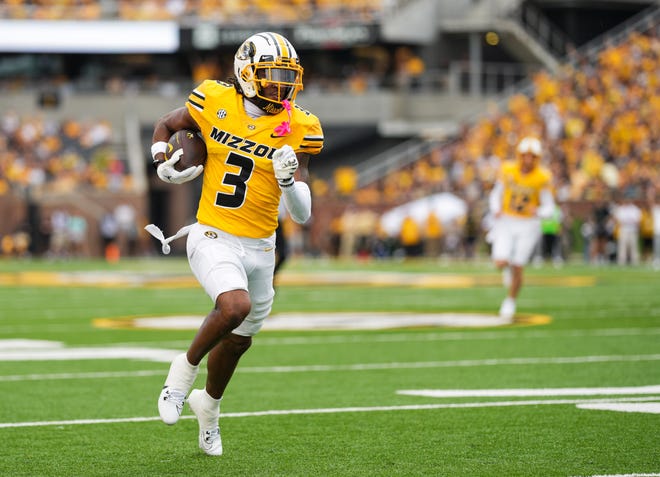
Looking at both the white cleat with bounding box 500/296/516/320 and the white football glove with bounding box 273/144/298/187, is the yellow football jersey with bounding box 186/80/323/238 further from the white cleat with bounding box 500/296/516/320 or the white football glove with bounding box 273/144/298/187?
the white cleat with bounding box 500/296/516/320

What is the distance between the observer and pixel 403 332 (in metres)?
→ 11.7

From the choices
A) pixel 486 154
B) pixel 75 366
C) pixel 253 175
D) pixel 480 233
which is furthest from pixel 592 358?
pixel 486 154

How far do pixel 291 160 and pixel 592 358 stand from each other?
15.0 ft

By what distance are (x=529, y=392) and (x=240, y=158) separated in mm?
2614

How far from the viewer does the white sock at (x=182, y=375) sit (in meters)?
5.66

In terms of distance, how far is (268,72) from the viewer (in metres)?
5.83

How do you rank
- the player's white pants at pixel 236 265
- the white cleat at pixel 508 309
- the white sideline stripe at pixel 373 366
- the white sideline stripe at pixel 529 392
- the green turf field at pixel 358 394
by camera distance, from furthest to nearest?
the white cleat at pixel 508 309, the white sideline stripe at pixel 373 366, the white sideline stripe at pixel 529 392, the player's white pants at pixel 236 265, the green turf field at pixel 358 394

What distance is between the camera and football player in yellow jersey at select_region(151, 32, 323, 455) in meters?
5.71

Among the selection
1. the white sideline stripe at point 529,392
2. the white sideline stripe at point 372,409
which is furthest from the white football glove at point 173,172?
the white sideline stripe at point 529,392

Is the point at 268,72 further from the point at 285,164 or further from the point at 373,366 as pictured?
the point at 373,366

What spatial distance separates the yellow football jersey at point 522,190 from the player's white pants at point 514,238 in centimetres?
8

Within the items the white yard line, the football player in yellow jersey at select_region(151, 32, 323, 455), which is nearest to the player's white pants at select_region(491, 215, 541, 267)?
the white yard line

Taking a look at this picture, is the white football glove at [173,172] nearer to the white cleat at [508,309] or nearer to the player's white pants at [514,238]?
the white cleat at [508,309]

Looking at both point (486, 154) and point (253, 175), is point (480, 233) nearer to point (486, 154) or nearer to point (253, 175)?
point (486, 154)
